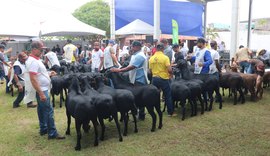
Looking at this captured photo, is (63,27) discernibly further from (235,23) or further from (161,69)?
(161,69)

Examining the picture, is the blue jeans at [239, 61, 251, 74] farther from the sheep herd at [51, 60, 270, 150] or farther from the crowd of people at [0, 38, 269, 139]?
the sheep herd at [51, 60, 270, 150]

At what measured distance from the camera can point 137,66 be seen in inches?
250

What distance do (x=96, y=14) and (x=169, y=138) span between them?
152 ft

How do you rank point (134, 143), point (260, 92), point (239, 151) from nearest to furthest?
point (239, 151) < point (134, 143) < point (260, 92)

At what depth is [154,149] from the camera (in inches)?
213

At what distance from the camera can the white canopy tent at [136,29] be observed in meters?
16.3

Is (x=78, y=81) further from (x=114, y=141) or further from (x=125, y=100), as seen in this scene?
(x=114, y=141)

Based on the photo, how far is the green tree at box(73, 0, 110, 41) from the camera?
49.1 meters

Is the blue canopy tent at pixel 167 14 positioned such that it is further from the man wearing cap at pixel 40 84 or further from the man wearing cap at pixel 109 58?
the man wearing cap at pixel 40 84

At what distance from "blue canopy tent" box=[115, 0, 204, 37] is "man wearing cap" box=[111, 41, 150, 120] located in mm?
10856

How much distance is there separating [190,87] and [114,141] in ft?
8.92

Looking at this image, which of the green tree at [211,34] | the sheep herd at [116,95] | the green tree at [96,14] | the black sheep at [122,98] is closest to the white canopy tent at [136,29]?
the sheep herd at [116,95]

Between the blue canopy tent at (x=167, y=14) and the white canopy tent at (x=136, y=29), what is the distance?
602mm

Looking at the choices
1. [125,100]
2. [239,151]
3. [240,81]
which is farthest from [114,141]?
[240,81]
